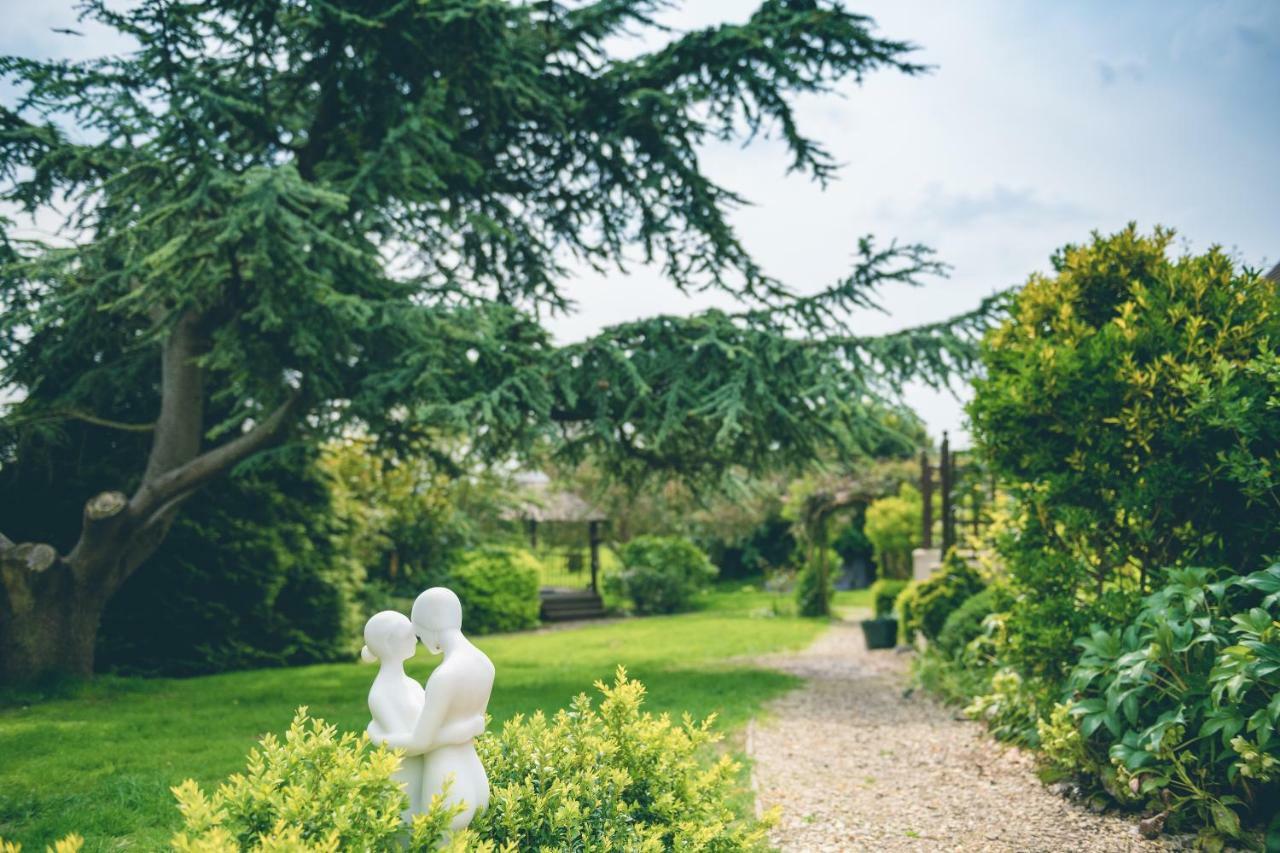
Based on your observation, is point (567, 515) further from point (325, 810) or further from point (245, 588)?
point (325, 810)

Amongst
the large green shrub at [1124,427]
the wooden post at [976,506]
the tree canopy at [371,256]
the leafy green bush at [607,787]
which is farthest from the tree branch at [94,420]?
the wooden post at [976,506]

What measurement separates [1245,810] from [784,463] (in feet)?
20.9

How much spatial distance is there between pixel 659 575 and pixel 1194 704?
17645mm

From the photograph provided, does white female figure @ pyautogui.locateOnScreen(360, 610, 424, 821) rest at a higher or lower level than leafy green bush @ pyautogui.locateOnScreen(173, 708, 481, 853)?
higher

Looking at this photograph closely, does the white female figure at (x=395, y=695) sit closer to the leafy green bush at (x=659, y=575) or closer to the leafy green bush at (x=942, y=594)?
the leafy green bush at (x=942, y=594)

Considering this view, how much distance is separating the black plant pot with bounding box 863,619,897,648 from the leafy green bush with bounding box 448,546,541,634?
25.6ft

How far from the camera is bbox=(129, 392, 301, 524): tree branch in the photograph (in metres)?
9.08

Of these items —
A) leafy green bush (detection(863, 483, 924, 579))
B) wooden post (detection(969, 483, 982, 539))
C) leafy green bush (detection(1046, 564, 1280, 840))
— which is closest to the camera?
leafy green bush (detection(1046, 564, 1280, 840))

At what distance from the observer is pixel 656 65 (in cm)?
1005

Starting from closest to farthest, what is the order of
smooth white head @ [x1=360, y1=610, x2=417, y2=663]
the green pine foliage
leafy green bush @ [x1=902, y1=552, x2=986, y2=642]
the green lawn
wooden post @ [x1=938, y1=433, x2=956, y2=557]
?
smooth white head @ [x1=360, y1=610, x2=417, y2=663], the green lawn, leafy green bush @ [x1=902, y1=552, x2=986, y2=642], the green pine foliage, wooden post @ [x1=938, y1=433, x2=956, y2=557]

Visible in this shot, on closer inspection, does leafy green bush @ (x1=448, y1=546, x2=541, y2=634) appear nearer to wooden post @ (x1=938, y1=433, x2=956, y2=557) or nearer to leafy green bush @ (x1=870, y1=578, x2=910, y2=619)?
leafy green bush @ (x1=870, y1=578, x2=910, y2=619)

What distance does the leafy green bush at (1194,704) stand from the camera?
371 cm

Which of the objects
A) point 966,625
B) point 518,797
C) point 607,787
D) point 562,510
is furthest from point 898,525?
point 518,797

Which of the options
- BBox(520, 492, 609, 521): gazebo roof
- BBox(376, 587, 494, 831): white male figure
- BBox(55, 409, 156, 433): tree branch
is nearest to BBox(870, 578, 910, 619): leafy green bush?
BBox(520, 492, 609, 521): gazebo roof
